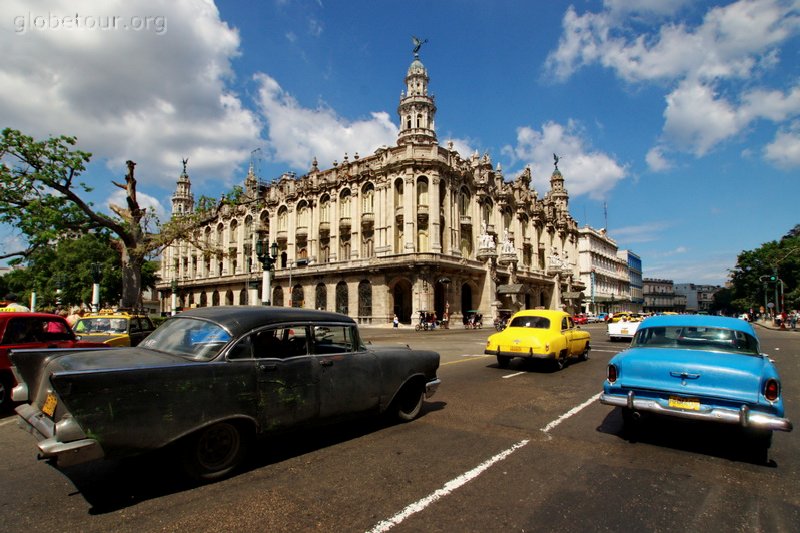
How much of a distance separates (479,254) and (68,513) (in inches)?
1651

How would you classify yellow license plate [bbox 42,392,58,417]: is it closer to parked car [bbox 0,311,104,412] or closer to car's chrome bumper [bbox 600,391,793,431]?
parked car [bbox 0,311,104,412]

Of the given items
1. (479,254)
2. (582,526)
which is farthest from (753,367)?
(479,254)

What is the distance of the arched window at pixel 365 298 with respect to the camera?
4103cm

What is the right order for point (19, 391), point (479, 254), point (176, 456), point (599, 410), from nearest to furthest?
1. point (176, 456)
2. point (19, 391)
3. point (599, 410)
4. point (479, 254)

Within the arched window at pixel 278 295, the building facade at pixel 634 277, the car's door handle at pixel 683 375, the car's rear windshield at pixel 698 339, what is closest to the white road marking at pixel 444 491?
the car's door handle at pixel 683 375

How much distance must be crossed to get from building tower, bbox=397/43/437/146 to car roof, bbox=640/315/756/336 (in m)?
41.7

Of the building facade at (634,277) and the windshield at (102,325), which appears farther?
the building facade at (634,277)

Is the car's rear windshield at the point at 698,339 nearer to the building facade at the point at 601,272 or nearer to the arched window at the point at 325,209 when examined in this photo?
the arched window at the point at 325,209

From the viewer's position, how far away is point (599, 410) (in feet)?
23.8

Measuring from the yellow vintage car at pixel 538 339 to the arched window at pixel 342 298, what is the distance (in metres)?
31.4

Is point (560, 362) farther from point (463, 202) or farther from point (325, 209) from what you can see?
point (325, 209)

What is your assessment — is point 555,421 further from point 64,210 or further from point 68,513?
point 64,210

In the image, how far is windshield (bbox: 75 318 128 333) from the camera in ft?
35.9

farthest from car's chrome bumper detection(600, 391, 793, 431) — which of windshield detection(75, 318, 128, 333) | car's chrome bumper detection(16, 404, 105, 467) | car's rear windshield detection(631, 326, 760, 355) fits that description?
windshield detection(75, 318, 128, 333)
